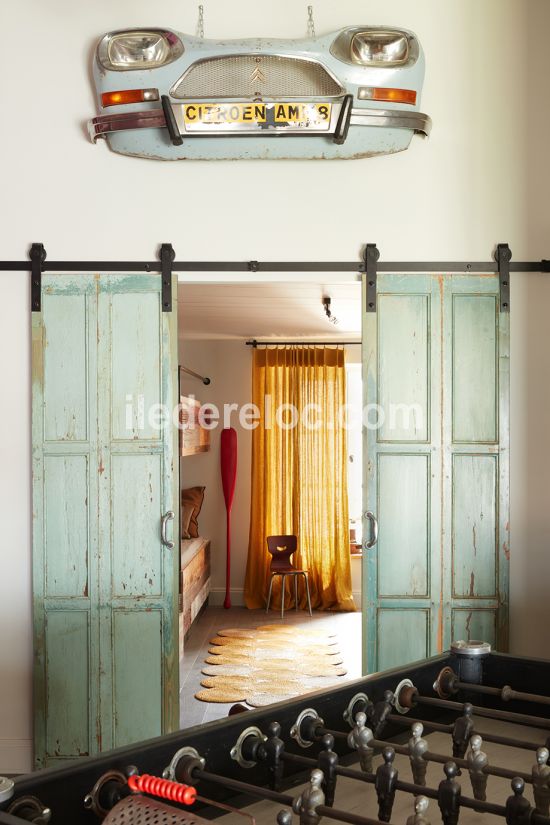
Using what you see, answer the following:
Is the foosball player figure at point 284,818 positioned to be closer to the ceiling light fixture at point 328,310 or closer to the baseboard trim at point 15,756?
the baseboard trim at point 15,756

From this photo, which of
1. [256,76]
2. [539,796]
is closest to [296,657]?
[256,76]

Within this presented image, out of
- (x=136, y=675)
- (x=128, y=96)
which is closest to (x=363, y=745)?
(x=136, y=675)

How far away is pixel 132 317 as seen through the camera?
4.22 meters

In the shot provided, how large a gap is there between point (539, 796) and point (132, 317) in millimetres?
3244

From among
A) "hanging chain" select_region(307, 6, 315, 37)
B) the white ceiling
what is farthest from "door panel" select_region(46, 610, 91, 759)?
"hanging chain" select_region(307, 6, 315, 37)

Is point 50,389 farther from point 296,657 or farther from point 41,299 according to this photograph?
point 296,657

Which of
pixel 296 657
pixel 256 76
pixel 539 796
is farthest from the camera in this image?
pixel 296 657

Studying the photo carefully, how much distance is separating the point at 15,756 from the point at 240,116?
319 centimetres

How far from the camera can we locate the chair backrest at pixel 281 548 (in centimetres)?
851

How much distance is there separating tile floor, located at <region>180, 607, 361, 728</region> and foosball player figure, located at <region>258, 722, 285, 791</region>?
3.69m

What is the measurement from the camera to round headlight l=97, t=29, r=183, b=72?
402 cm

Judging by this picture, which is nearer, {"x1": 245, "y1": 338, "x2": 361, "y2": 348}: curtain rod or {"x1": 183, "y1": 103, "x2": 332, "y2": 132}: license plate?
{"x1": 183, "y1": 103, "x2": 332, "y2": 132}: license plate

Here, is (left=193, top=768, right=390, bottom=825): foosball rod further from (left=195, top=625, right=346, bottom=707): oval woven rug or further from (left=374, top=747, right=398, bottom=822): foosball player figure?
(left=195, top=625, right=346, bottom=707): oval woven rug

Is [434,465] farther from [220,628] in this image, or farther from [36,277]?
[220,628]
